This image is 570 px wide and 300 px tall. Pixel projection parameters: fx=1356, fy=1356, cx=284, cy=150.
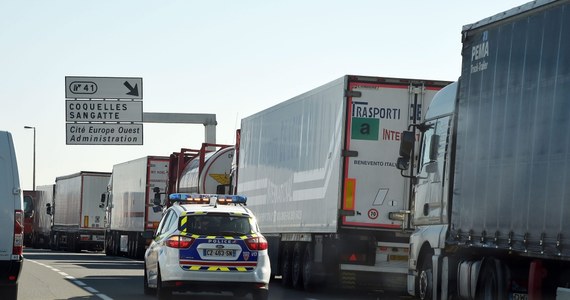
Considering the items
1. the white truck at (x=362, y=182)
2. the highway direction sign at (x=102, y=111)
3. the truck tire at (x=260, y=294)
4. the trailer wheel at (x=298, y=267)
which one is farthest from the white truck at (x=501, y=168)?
the highway direction sign at (x=102, y=111)

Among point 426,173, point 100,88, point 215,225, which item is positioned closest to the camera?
point 426,173

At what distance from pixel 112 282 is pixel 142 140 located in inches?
579

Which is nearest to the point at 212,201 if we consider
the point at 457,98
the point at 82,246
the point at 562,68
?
the point at 457,98

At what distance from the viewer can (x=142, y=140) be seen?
42.2m

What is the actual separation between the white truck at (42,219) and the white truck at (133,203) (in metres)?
15.5

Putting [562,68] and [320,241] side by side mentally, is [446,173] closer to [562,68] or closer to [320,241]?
[562,68]

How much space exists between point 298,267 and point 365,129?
3845 mm

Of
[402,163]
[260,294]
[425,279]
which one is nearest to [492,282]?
[425,279]

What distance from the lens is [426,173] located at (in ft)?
59.2

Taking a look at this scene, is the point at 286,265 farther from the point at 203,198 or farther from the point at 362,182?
the point at 203,198

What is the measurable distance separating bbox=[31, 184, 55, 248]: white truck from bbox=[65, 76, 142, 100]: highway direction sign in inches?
1104

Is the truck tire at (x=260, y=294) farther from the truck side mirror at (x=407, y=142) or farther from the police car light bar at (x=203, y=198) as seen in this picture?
the truck side mirror at (x=407, y=142)

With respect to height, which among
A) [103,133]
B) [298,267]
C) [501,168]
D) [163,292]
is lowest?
[298,267]

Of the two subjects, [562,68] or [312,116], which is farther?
[312,116]
